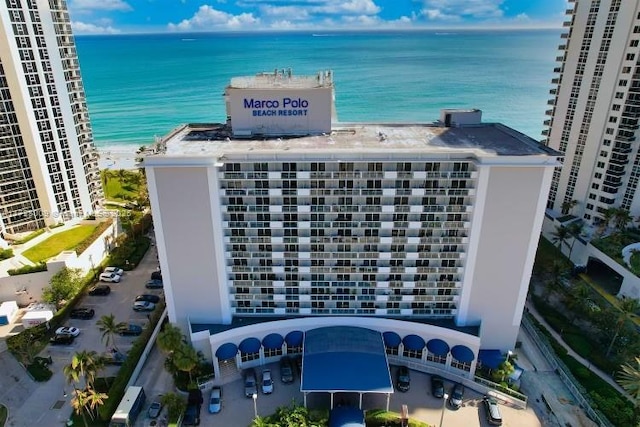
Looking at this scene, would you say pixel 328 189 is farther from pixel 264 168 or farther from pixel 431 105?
pixel 431 105

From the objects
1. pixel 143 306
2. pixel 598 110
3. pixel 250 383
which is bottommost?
pixel 250 383

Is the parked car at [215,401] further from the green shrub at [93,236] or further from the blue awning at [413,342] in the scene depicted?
the green shrub at [93,236]

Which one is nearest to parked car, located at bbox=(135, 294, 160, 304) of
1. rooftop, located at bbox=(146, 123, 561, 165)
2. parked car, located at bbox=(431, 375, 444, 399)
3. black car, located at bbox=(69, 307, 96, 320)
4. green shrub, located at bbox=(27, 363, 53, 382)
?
black car, located at bbox=(69, 307, 96, 320)

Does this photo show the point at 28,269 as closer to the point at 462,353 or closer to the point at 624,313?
the point at 462,353

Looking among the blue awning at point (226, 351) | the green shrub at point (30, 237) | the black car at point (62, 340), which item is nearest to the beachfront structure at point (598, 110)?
the blue awning at point (226, 351)

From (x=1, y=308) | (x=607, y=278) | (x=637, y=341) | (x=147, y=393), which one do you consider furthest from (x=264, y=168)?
(x=607, y=278)

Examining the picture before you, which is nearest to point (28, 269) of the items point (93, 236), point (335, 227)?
point (93, 236)

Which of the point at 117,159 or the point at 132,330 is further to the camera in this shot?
the point at 117,159
